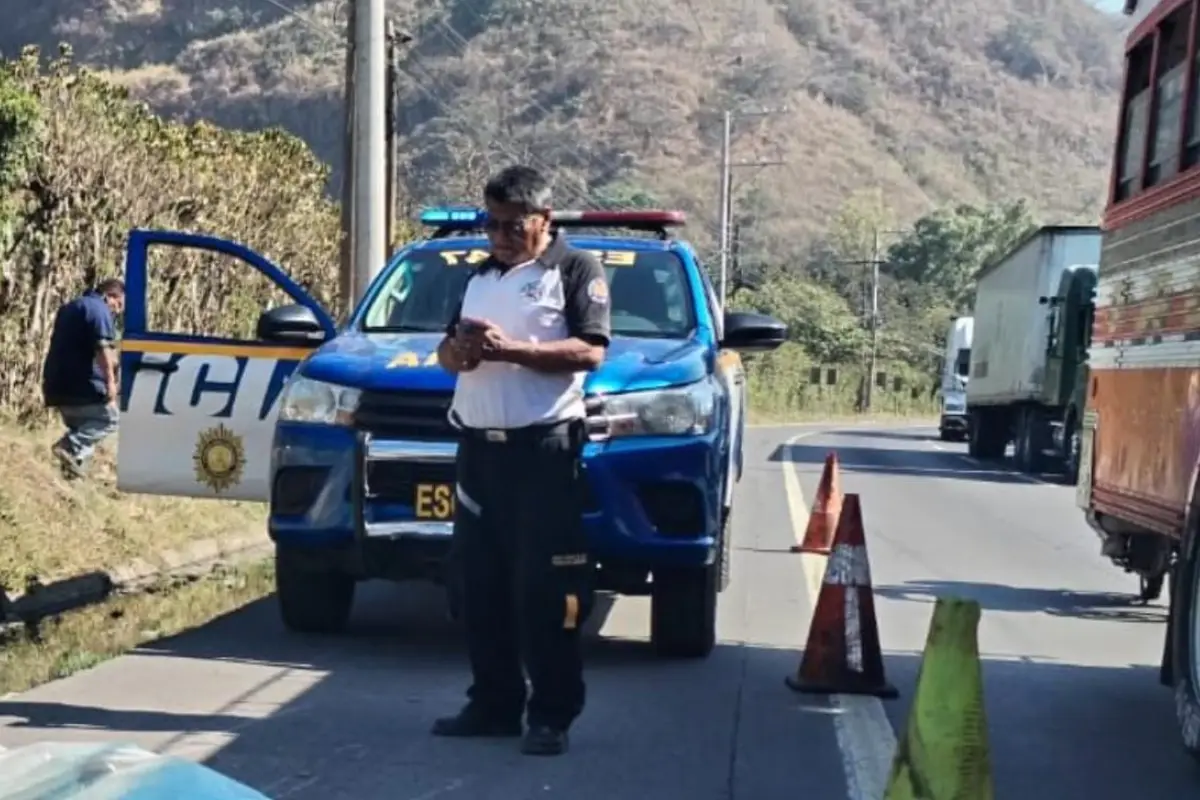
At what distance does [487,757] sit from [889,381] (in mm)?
74496

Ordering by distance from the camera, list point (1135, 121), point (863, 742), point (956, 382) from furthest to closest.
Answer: point (956, 382), point (1135, 121), point (863, 742)

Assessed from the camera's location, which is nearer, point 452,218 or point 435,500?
point 435,500

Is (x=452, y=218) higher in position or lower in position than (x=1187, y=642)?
higher

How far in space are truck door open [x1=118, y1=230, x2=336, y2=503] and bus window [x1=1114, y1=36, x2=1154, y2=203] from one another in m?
3.90

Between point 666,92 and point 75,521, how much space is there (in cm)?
11493

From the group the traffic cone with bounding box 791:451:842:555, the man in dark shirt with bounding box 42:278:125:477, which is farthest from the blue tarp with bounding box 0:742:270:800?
the traffic cone with bounding box 791:451:842:555

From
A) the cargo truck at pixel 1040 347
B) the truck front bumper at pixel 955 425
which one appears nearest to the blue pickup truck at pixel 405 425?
the cargo truck at pixel 1040 347

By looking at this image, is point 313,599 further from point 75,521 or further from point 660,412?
point 75,521

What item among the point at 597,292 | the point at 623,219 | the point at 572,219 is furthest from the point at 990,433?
the point at 597,292

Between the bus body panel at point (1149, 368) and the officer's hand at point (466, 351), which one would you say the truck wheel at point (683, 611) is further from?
the officer's hand at point (466, 351)

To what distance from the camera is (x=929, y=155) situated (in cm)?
13488

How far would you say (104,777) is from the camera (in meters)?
3.26

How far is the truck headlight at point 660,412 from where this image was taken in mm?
8273

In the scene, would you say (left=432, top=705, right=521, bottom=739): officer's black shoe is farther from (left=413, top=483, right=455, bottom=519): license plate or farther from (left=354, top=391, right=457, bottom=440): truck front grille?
(left=354, top=391, right=457, bottom=440): truck front grille
